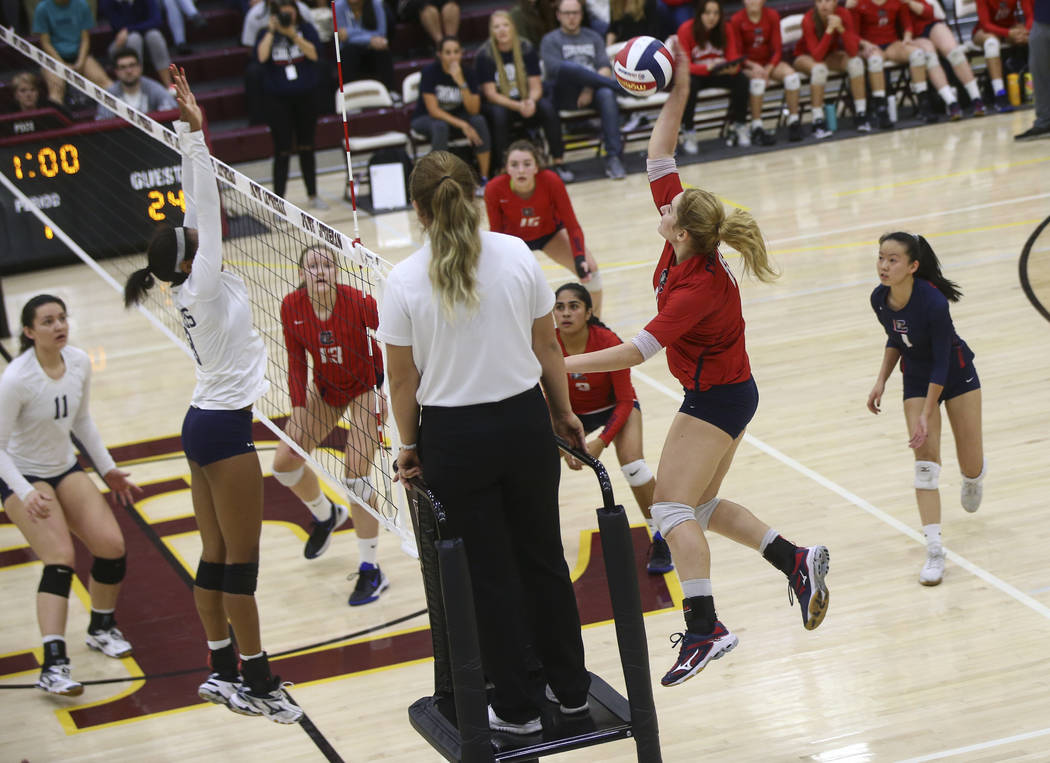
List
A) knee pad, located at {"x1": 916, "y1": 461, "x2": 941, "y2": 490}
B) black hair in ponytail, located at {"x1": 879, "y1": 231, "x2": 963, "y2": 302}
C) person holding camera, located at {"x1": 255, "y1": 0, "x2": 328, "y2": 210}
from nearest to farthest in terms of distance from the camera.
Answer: black hair in ponytail, located at {"x1": 879, "y1": 231, "x2": 963, "y2": 302}, knee pad, located at {"x1": 916, "y1": 461, "x2": 941, "y2": 490}, person holding camera, located at {"x1": 255, "y1": 0, "x2": 328, "y2": 210}

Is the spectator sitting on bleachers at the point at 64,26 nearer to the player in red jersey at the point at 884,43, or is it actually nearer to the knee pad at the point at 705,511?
the player in red jersey at the point at 884,43

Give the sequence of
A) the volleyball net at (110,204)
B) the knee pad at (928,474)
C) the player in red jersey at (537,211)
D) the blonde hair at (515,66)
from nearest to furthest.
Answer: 1. the knee pad at (928,474)
2. the player in red jersey at (537,211)
3. the volleyball net at (110,204)
4. the blonde hair at (515,66)

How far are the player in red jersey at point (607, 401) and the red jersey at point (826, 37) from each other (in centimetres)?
1025

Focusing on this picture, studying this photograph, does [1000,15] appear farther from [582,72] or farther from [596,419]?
[596,419]

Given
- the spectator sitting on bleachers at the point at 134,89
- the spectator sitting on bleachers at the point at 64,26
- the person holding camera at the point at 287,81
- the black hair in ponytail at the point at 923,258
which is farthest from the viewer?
the spectator sitting on bleachers at the point at 64,26

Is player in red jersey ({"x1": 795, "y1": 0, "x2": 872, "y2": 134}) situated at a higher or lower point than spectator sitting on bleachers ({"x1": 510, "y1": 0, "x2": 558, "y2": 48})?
lower

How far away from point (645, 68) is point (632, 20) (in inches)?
425

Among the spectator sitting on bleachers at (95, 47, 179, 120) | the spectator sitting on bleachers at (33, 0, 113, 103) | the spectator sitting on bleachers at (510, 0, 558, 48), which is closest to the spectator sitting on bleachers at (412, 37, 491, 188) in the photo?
the spectator sitting on bleachers at (510, 0, 558, 48)

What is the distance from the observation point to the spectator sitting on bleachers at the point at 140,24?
14469mm

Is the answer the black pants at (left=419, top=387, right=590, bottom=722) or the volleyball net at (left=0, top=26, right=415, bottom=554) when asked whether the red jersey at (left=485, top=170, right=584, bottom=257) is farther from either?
the black pants at (left=419, top=387, right=590, bottom=722)

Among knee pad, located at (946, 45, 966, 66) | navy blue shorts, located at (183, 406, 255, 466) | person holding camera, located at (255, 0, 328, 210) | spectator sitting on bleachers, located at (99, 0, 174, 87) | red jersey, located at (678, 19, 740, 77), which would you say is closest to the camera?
navy blue shorts, located at (183, 406, 255, 466)

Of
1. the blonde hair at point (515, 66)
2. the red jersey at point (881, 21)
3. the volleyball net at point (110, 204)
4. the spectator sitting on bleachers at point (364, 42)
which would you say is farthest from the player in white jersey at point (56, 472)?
the red jersey at point (881, 21)

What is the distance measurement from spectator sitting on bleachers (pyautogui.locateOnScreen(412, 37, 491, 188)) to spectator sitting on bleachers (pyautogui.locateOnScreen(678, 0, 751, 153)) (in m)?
2.49

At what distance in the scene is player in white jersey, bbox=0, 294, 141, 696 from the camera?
5.67 m
